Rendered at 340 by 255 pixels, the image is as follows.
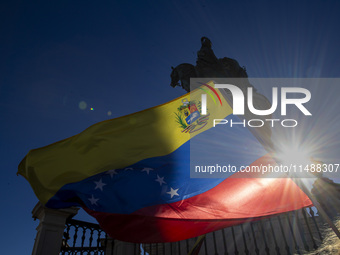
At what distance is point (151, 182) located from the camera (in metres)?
4.66

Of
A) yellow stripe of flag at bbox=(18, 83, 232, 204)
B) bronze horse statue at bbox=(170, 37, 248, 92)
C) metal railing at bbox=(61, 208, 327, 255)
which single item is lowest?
metal railing at bbox=(61, 208, 327, 255)

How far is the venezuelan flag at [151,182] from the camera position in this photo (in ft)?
14.6

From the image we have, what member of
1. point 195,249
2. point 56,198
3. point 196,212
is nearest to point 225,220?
point 196,212

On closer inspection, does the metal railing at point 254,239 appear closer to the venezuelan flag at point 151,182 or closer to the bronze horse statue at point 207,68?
the venezuelan flag at point 151,182

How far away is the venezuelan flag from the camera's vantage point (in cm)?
445

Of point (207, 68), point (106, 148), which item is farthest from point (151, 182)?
point (207, 68)

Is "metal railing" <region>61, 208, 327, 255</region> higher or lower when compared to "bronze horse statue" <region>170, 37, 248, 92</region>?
lower

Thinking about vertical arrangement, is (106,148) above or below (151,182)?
above

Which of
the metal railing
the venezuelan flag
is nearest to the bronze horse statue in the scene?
the venezuelan flag

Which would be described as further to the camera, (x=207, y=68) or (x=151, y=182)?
(x=207, y=68)

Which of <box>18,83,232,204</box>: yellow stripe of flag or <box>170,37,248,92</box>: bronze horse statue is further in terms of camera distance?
<box>170,37,248,92</box>: bronze horse statue

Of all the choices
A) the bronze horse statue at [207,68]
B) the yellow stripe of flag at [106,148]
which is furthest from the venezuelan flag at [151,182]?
the bronze horse statue at [207,68]

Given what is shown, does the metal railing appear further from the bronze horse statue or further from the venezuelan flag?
the bronze horse statue

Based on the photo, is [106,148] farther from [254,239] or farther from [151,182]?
[254,239]
